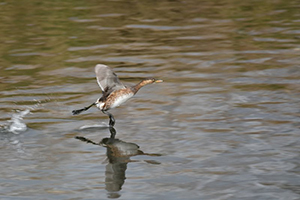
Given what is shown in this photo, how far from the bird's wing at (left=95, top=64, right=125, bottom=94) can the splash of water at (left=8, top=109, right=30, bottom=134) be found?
1.31m

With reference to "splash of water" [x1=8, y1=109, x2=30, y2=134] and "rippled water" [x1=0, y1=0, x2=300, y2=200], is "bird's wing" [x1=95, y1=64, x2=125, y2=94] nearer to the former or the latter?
"rippled water" [x1=0, y1=0, x2=300, y2=200]

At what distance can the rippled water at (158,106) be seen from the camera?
24.3 feet

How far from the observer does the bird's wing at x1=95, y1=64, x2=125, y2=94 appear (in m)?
9.26

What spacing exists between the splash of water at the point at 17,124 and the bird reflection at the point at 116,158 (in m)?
0.96

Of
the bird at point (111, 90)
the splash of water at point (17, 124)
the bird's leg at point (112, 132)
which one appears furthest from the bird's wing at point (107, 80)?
the splash of water at point (17, 124)

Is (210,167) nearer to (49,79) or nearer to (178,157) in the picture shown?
(178,157)

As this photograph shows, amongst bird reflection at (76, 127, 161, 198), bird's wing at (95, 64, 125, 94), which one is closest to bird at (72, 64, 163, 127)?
bird's wing at (95, 64, 125, 94)

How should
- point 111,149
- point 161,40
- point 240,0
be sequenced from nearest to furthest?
point 111,149 < point 161,40 < point 240,0

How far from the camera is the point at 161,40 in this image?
15.7 metres

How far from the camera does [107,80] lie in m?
9.38

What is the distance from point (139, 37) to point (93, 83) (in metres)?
A: 4.07

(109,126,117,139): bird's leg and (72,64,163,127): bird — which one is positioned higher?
(72,64,163,127): bird

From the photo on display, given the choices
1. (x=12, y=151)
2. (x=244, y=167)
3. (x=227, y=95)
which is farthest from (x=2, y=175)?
(x=227, y=95)

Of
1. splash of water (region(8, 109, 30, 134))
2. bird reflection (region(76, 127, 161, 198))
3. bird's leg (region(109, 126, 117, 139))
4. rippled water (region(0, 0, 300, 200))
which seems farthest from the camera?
splash of water (region(8, 109, 30, 134))
